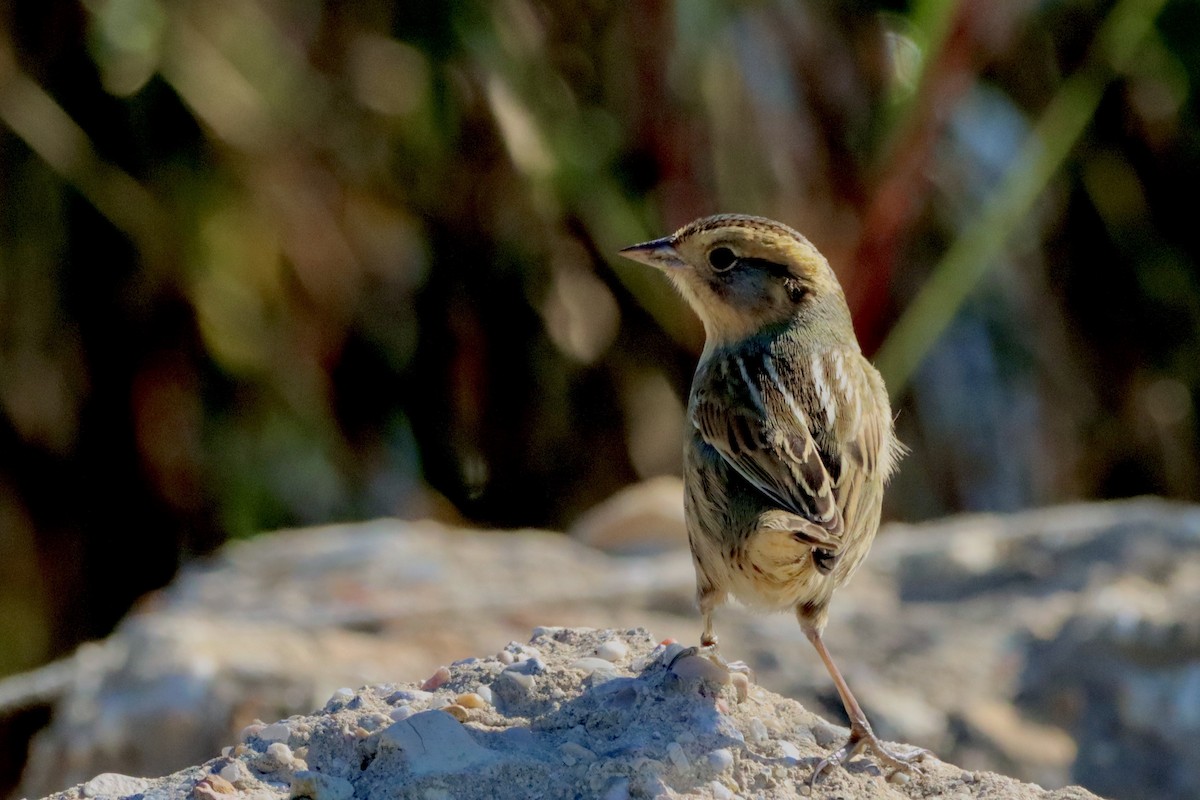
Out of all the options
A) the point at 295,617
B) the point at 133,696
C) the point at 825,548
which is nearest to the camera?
the point at 825,548

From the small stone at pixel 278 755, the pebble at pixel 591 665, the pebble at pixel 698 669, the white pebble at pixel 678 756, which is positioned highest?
the pebble at pixel 698 669

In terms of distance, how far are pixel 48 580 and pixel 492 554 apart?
2.11m

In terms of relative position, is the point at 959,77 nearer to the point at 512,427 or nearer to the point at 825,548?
the point at 512,427

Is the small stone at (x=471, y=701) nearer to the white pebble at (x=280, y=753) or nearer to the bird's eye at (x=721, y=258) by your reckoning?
the white pebble at (x=280, y=753)

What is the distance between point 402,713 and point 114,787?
1.60 ft

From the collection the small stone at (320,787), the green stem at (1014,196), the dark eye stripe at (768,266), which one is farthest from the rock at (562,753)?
the green stem at (1014,196)

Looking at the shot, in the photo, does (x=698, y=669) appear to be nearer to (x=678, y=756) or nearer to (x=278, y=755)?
(x=678, y=756)

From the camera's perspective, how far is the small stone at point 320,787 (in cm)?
283

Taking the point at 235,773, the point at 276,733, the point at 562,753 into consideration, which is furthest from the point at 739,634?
the point at 235,773

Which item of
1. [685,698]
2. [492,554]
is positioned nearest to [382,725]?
[685,698]

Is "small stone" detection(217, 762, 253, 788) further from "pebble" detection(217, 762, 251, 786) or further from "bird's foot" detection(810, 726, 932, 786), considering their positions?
"bird's foot" detection(810, 726, 932, 786)

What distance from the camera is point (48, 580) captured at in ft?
22.5

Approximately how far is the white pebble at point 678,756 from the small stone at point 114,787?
2.85ft

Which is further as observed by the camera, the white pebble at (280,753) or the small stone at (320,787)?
the white pebble at (280,753)
